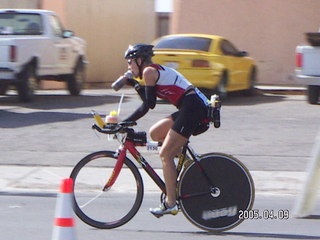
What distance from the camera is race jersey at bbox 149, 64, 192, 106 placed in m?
7.27

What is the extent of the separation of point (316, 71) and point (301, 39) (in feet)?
18.9

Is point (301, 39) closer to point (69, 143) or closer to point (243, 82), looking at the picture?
point (243, 82)

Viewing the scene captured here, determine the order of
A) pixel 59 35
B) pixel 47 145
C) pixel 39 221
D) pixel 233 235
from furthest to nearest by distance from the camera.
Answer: pixel 59 35 < pixel 47 145 < pixel 39 221 < pixel 233 235

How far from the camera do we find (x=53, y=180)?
407 inches

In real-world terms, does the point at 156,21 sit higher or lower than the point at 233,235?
lower

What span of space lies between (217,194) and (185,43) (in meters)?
9.96

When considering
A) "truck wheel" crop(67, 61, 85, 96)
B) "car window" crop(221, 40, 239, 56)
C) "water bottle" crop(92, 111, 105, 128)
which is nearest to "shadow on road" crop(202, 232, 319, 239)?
"water bottle" crop(92, 111, 105, 128)

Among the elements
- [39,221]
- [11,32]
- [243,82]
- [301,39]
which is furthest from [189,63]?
[39,221]

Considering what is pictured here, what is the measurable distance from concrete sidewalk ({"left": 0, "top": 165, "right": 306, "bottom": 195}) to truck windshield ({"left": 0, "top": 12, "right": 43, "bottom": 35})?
6744 mm

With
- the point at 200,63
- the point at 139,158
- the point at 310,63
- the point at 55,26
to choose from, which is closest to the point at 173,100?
the point at 139,158

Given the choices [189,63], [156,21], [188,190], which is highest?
[188,190]

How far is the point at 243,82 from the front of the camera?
18.5 meters

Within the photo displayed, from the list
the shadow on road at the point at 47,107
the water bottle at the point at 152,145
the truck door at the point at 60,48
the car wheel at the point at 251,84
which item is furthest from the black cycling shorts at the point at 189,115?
the car wheel at the point at 251,84

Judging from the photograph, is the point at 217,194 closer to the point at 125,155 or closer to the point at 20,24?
the point at 125,155
